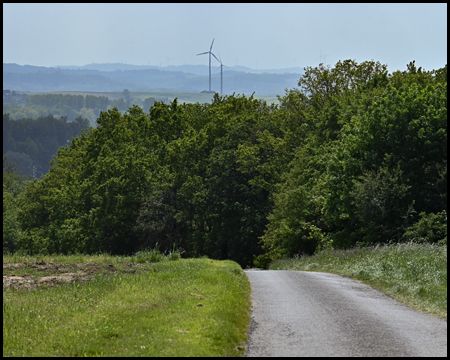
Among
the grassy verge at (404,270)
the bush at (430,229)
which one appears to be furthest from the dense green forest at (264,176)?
the grassy verge at (404,270)

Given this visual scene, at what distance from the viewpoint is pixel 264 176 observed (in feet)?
205

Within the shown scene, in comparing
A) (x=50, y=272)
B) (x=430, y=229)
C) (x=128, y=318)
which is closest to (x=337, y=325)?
(x=128, y=318)

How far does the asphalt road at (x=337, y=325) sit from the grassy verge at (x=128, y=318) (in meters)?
0.62

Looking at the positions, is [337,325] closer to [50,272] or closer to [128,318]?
[128,318]

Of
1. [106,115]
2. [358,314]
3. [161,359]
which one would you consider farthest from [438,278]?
[106,115]

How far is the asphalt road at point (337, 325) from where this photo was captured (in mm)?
10438

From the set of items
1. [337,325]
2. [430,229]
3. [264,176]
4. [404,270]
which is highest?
[337,325]

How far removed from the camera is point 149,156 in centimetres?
6316

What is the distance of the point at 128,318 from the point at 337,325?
14.9ft

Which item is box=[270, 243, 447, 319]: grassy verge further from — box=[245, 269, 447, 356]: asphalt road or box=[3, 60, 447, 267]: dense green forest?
box=[3, 60, 447, 267]: dense green forest

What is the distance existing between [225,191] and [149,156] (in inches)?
381

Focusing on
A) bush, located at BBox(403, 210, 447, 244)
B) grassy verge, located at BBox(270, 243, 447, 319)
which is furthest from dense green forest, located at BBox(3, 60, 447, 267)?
grassy verge, located at BBox(270, 243, 447, 319)

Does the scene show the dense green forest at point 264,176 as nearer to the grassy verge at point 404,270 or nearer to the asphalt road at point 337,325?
the grassy verge at point 404,270

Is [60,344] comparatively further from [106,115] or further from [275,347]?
[106,115]
